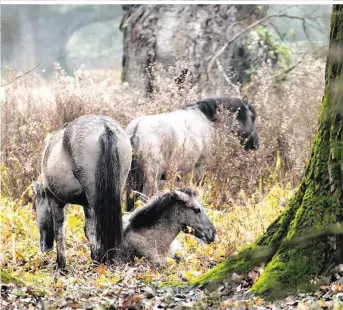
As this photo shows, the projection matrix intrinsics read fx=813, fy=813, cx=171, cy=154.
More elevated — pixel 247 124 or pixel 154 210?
pixel 247 124

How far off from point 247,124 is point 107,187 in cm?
516

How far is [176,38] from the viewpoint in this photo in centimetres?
1620

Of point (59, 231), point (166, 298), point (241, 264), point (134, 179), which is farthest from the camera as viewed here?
point (134, 179)

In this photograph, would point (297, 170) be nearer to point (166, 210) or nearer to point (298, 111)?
point (298, 111)

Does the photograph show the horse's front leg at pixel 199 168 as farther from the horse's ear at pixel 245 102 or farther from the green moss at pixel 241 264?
the green moss at pixel 241 264

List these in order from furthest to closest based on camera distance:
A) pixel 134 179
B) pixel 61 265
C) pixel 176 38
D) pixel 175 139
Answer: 1. pixel 176 38
2. pixel 175 139
3. pixel 134 179
4. pixel 61 265

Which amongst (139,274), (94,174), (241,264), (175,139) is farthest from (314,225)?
(175,139)

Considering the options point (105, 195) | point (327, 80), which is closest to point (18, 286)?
point (105, 195)

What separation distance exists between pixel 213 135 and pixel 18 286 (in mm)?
5617

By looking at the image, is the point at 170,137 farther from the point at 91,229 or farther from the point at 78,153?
the point at 78,153

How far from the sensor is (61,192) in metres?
8.15

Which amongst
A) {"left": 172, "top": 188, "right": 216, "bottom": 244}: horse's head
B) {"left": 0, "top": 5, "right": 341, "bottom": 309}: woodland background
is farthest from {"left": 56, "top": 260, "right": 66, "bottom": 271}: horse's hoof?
{"left": 172, "top": 188, "right": 216, "bottom": 244}: horse's head

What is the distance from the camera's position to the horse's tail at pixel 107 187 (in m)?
7.74

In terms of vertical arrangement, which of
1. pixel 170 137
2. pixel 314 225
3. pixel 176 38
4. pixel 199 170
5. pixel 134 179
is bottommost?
pixel 199 170
